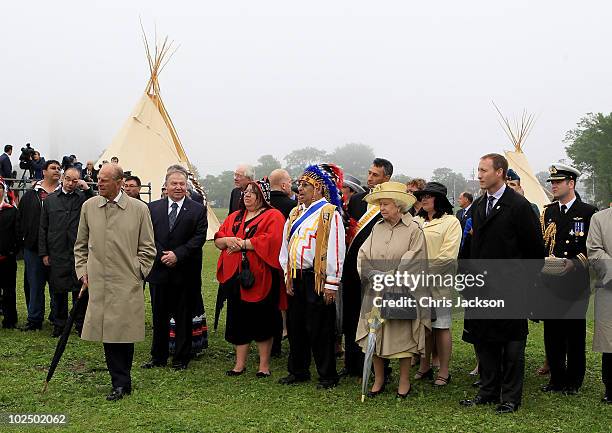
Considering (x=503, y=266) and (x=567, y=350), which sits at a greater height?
(x=503, y=266)

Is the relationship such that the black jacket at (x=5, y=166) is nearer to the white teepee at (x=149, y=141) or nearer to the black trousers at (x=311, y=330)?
the white teepee at (x=149, y=141)

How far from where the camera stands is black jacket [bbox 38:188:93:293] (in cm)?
694

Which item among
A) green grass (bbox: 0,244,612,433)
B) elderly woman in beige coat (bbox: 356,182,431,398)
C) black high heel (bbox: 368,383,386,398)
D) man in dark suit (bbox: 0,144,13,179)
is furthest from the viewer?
man in dark suit (bbox: 0,144,13,179)

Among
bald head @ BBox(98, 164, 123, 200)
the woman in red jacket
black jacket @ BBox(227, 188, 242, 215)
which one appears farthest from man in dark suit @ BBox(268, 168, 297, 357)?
bald head @ BBox(98, 164, 123, 200)

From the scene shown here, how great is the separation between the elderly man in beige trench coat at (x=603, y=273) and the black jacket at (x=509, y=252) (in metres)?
0.44

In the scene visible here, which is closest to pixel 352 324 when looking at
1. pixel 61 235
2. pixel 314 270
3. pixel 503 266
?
pixel 314 270

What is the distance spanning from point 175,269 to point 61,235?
1.76 metres

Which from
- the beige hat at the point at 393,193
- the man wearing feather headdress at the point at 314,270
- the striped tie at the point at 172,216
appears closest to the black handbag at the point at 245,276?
the man wearing feather headdress at the point at 314,270

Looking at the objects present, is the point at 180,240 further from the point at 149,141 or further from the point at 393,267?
the point at 149,141

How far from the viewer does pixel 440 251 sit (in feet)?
17.5

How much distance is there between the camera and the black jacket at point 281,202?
659cm

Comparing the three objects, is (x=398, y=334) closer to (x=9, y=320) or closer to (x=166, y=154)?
(x=9, y=320)

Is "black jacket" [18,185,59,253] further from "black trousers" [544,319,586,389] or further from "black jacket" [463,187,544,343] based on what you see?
"black trousers" [544,319,586,389]

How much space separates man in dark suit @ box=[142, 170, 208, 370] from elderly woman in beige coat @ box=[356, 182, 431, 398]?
168cm
